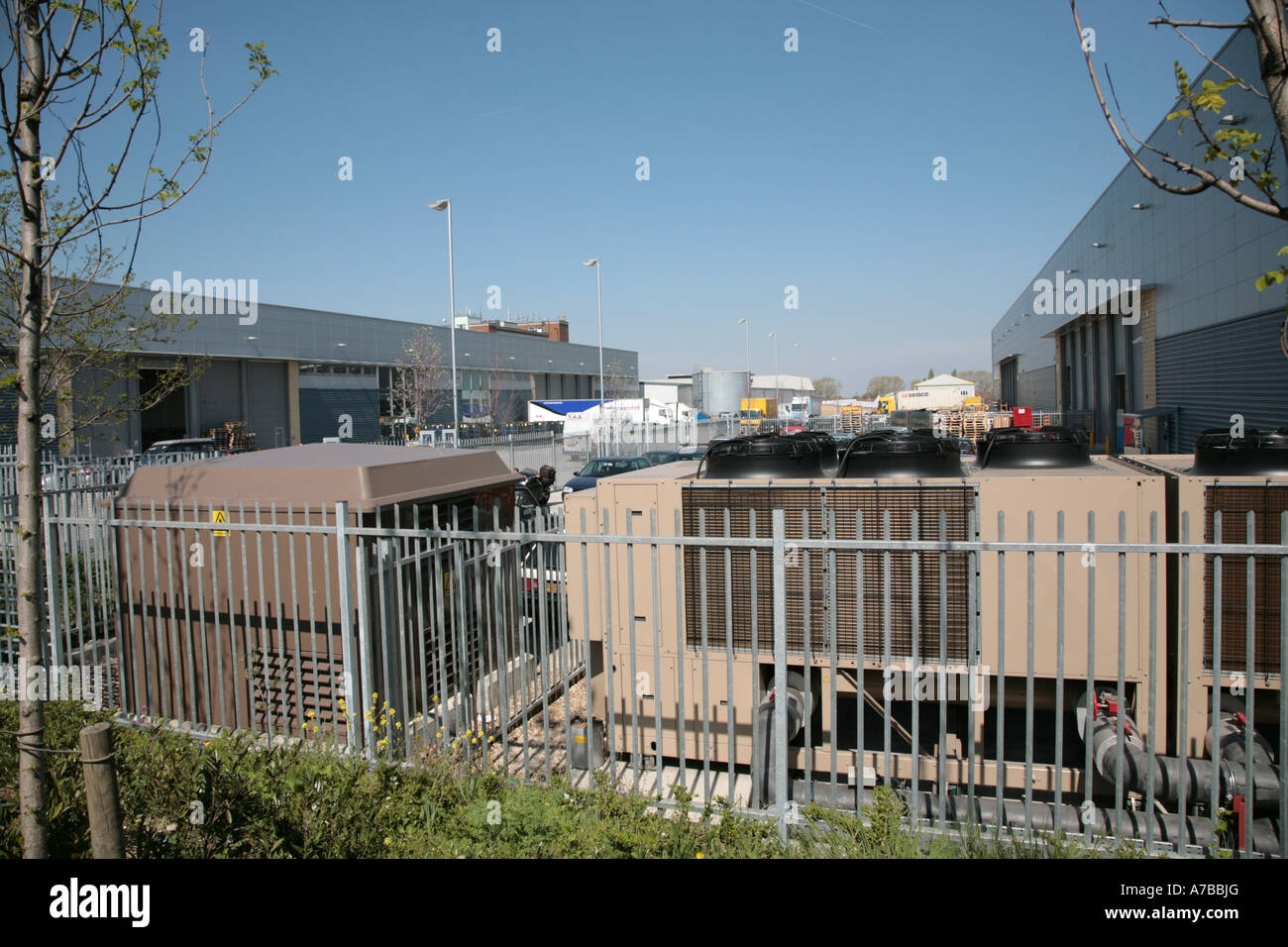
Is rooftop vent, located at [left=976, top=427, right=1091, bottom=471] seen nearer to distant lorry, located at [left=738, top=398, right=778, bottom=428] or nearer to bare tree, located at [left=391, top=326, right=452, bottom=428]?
distant lorry, located at [left=738, top=398, right=778, bottom=428]

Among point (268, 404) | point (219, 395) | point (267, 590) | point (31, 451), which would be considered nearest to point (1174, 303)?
point (267, 590)

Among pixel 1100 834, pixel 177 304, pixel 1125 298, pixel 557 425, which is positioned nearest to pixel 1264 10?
pixel 1100 834

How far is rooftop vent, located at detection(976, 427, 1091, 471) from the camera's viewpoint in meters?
5.94

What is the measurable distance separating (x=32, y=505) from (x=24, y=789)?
1050 mm

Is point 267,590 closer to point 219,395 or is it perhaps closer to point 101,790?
point 101,790

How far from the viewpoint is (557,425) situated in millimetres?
50500

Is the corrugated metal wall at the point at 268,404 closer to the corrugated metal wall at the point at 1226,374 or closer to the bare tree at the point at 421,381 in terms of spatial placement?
the bare tree at the point at 421,381

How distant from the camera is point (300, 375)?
1688 inches

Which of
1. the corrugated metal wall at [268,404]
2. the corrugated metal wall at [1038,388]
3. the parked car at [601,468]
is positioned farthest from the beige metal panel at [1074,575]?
the corrugated metal wall at [268,404]

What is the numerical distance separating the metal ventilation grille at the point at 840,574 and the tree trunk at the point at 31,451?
3.22m

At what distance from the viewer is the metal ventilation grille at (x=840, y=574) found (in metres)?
4.98

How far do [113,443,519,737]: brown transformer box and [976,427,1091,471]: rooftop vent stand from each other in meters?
3.90

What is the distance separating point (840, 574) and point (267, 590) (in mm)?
3901
